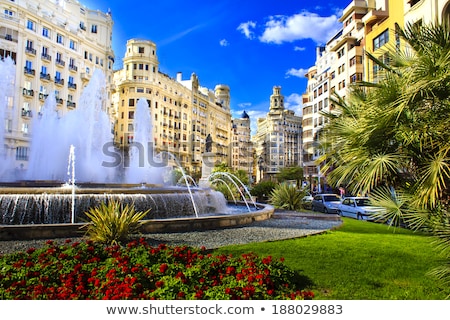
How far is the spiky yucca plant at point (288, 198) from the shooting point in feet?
63.5

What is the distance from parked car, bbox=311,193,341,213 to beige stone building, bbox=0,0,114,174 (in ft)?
88.9

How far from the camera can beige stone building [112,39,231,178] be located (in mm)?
64125

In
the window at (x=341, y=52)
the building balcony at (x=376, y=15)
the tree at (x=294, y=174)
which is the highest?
the window at (x=341, y=52)

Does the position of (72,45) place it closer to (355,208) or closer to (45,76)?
(45,76)

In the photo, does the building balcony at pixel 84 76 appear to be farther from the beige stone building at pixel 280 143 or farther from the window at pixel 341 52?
the beige stone building at pixel 280 143

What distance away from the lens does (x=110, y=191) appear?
12305 millimetres

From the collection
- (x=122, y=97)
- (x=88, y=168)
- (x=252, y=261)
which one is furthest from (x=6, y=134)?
(x=252, y=261)

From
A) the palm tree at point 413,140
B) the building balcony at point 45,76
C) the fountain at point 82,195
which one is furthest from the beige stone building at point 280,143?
the palm tree at point 413,140

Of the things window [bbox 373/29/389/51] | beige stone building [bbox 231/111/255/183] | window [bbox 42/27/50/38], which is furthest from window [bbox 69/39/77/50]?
beige stone building [bbox 231/111/255/183]

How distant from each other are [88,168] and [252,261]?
2373 cm

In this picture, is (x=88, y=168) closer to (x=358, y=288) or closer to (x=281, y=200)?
(x=281, y=200)

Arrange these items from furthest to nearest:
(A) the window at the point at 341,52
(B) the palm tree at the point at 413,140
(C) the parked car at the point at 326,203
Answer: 1. (A) the window at the point at 341,52
2. (C) the parked car at the point at 326,203
3. (B) the palm tree at the point at 413,140

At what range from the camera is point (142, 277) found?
15.8 feet
